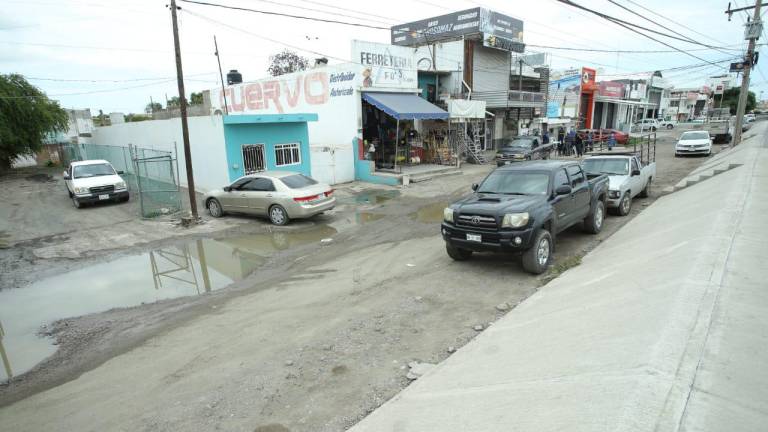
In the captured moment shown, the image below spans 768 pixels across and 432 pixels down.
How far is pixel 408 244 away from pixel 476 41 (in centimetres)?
2230

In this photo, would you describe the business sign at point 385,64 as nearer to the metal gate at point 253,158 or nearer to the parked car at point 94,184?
the metal gate at point 253,158

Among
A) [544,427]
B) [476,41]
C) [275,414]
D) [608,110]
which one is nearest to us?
[544,427]

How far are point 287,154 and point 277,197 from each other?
6301 mm

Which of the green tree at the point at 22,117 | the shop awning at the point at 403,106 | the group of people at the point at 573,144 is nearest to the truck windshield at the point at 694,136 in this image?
the group of people at the point at 573,144

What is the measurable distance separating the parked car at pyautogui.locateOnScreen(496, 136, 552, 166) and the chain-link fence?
15843 millimetres

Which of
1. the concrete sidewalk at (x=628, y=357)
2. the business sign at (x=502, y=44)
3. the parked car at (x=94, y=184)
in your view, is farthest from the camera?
the business sign at (x=502, y=44)

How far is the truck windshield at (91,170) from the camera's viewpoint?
16.4 m

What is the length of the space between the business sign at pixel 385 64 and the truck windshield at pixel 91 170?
11700 millimetres

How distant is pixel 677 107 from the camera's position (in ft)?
271

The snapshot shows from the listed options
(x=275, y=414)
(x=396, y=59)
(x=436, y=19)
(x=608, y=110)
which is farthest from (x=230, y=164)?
(x=608, y=110)

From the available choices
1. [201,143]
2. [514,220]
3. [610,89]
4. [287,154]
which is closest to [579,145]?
[287,154]

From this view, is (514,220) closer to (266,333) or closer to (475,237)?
(475,237)

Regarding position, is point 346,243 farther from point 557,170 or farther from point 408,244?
point 557,170

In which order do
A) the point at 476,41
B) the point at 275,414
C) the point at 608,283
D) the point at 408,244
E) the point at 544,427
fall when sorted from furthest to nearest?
the point at 476,41 → the point at 408,244 → the point at 608,283 → the point at 275,414 → the point at 544,427
